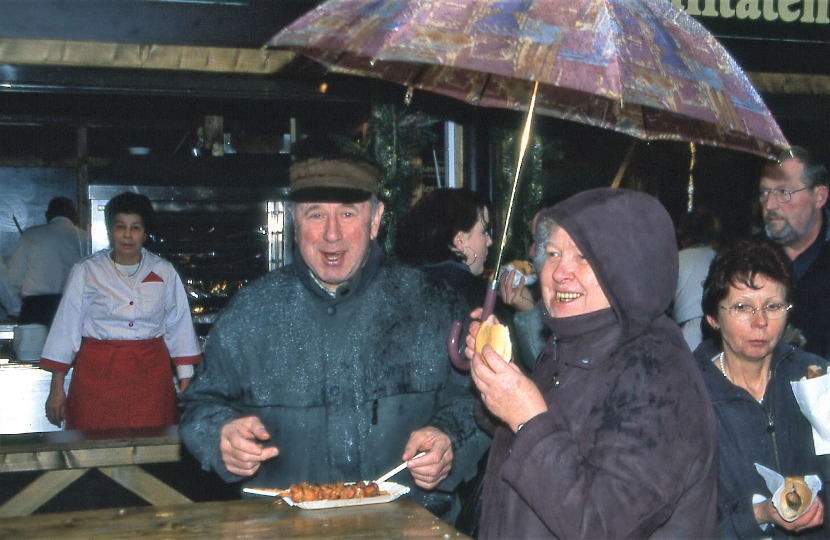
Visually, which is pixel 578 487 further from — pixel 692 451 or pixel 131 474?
pixel 131 474

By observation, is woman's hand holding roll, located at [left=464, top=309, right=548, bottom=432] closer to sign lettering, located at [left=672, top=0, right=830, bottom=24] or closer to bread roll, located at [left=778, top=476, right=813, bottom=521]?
bread roll, located at [left=778, top=476, right=813, bottom=521]

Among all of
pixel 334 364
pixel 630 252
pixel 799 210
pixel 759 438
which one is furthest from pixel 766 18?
pixel 630 252

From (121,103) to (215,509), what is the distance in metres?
9.11

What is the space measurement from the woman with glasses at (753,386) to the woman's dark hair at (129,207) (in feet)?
12.7

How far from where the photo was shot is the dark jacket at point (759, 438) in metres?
2.96

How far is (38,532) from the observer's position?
2.42 m

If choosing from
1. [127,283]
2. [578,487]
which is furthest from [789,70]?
[578,487]

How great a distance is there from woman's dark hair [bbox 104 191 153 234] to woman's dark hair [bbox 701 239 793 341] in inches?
152

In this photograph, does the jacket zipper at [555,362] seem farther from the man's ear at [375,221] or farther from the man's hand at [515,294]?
the man's hand at [515,294]

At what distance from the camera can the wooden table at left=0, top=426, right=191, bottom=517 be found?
425cm

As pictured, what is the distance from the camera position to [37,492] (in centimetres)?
438

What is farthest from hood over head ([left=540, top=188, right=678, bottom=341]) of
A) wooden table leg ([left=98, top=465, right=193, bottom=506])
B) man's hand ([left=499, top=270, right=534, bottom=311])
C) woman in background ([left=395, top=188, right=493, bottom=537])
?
wooden table leg ([left=98, top=465, right=193, bottom=506])

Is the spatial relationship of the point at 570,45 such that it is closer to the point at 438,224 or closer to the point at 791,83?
the point at 438,224

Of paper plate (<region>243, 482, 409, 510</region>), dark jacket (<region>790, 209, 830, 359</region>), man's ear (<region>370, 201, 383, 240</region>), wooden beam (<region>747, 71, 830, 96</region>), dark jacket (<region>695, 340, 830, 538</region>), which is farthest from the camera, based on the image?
wooden beam (<region>747, 71, 830, 96</region>)
